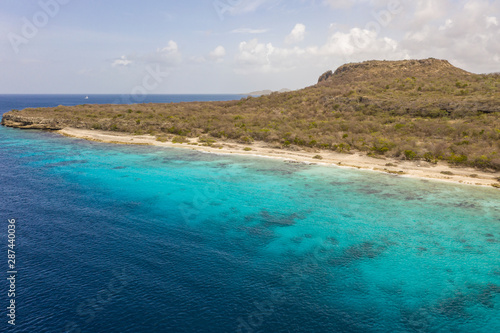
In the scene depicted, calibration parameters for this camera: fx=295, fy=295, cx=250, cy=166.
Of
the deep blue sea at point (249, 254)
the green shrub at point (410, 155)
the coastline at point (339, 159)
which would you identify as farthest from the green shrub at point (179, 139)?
the green shrub at point (410, 155)

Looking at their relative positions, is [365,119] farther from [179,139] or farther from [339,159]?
[179,139]

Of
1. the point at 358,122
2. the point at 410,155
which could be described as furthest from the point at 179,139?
the point at 410,155

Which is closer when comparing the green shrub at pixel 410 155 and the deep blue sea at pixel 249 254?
the deep blue sea at pixel 249 254

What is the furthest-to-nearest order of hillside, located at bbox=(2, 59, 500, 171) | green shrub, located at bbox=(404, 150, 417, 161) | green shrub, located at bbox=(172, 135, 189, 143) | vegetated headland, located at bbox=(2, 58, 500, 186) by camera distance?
green shrub, located at bbox=(172, 135, 189, 143), hillside, located at bbox=(2, 59, 500, 171), vegetated headland, located at bbox=(2, 58, 500, 186), green shrub, located at bbox=(404, 150, 417, 161)

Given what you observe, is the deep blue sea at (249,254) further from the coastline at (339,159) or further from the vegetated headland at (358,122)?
the vegetated headland at (358,122)

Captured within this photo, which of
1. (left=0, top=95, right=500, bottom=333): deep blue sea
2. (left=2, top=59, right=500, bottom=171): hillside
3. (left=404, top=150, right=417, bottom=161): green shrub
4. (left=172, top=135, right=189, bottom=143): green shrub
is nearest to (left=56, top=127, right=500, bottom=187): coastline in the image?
(left=404, top=150, right=417, bottom=161): green shrub

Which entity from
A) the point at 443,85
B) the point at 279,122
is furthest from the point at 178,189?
the point at 443,85

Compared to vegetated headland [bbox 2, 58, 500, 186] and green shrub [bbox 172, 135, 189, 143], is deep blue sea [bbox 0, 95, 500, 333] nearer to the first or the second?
vegetated headland [bbox 2, 58, 500, 186]
